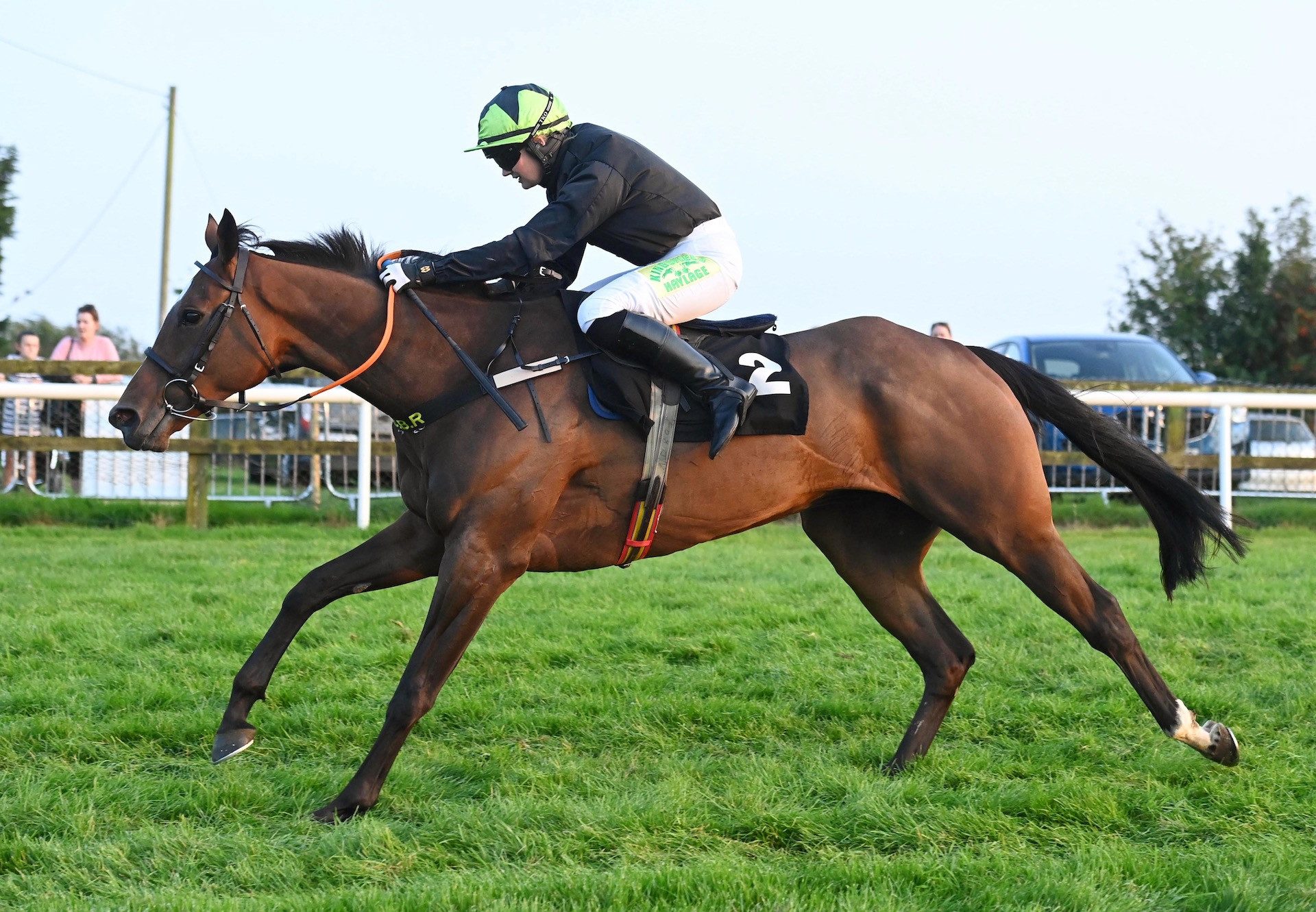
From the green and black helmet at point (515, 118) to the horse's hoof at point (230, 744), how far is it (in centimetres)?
236

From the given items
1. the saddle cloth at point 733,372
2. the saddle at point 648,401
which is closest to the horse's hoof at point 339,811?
the saddle at point 648,401

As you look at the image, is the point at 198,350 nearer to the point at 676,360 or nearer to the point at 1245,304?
the point at 676,360

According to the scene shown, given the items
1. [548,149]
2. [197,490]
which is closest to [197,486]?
[197,490]

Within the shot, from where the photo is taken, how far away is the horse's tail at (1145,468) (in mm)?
5332

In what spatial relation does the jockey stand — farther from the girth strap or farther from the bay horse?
the bay horse

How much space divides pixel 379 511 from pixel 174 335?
7.10 m

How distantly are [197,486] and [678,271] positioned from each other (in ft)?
24.9

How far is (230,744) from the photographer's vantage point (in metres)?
4.74

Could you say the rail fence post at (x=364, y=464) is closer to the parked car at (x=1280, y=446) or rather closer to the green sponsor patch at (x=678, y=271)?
the green sponsor patch at (x=678, y=271)

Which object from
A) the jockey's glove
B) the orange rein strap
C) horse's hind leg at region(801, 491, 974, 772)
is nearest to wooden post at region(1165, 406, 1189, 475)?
horse's hind leg at region(801, 491, 974, 772)

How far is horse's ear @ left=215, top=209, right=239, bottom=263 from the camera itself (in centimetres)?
449

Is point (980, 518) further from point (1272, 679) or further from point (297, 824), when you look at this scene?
point (297, 824)

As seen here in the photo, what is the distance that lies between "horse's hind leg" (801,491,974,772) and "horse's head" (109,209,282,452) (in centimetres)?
237

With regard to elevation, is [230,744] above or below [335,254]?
below
